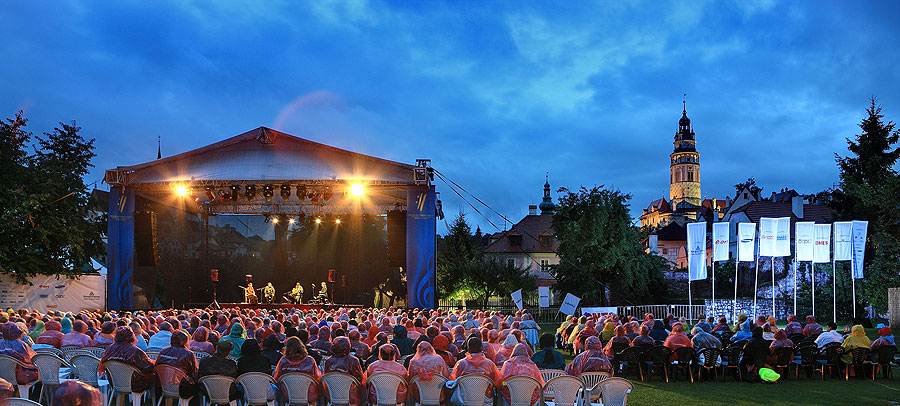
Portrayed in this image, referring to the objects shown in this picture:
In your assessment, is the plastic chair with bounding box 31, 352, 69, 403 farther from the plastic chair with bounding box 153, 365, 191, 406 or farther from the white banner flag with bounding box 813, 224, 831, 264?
the white banner flag with bounding box 813, 224, 831, 264

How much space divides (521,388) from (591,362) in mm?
1665

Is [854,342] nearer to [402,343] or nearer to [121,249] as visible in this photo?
[402,343]

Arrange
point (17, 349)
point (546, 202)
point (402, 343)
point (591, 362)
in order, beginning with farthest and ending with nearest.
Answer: point (546, 202) → point (402, 343) → point (591, 362) → point (17, 349)

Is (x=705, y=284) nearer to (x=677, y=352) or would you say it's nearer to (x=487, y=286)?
(x=487, y=286)

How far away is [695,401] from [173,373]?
661cm

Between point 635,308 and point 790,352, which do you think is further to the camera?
point 635,308

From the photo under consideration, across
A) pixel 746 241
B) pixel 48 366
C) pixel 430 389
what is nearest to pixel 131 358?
pixel 48 366

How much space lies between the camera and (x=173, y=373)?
22.9 feet

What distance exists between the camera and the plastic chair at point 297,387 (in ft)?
21.7

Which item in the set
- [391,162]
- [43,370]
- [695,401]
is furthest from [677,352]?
[391,162]

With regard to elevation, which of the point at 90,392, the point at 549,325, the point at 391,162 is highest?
the point at 391,162

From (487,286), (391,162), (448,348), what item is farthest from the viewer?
(487,286)

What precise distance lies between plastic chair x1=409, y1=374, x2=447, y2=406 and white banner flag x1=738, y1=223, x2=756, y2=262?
17.6 metres

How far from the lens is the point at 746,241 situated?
22188 mm
